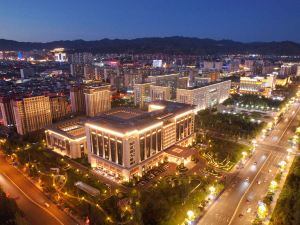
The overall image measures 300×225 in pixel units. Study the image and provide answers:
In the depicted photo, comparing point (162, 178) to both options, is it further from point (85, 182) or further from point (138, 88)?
point (138, 88)

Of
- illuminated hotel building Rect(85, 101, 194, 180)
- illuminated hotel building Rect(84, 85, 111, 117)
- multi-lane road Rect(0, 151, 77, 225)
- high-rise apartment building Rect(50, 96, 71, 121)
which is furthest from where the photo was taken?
illuminated hotel building Rect(84, 85, 111, 117)

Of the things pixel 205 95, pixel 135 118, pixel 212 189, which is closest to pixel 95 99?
pixel 135 118

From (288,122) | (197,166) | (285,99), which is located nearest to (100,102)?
(197,166)

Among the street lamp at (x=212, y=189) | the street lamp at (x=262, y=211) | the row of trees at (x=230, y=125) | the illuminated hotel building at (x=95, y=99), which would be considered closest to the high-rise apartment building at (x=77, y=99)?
the illuminated hotel building at (x=95, y=99)

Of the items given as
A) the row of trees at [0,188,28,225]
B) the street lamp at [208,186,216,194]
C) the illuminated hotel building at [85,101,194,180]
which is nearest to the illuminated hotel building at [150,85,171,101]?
the illuminated hotel building at [85,101,194,180]

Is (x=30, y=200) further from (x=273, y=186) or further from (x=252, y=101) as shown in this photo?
(x=252, y=101)

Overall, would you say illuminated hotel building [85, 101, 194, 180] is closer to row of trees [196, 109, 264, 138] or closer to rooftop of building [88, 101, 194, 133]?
Result: rooftop of building [88, 101, 194, 133]
